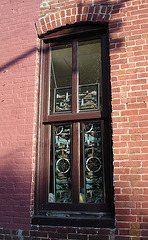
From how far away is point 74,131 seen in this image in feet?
12.1

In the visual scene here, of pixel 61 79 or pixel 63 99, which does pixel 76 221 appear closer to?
pixel 63 99

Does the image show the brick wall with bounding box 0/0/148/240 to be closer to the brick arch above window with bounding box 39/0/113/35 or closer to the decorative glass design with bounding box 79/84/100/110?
the brick arch above window with bounding box 39/0/113/35

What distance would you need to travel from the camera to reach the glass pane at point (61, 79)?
3.92m

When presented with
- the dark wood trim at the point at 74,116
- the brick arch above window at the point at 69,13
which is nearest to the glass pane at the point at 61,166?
the dark wood trim at the point at 74,116

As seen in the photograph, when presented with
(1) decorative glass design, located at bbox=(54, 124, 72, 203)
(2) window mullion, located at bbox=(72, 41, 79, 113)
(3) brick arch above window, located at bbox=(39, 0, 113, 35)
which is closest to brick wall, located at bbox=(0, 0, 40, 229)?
(3) brick arch above window, located at bbox=(39, 0, 113, 35)

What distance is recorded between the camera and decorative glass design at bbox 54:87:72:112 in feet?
12.8

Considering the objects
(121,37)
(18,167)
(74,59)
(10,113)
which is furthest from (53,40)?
(18,167)

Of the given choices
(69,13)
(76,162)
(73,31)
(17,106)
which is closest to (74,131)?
(76,162)

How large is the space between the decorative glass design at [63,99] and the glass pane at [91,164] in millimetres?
442

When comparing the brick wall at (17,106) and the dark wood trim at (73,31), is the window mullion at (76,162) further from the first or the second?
the dark wood trim at (73,31)

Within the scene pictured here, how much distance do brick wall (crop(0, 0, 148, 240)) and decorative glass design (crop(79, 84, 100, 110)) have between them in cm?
40

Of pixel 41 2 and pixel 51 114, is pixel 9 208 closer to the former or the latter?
pixel 51 114

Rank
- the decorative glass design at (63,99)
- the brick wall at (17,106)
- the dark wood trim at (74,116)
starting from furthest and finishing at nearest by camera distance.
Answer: the decorative glass design at (63,99) < the dark wood trim at (74,116) < the brick wall at (17,106)

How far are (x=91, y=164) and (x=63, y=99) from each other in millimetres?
1148
